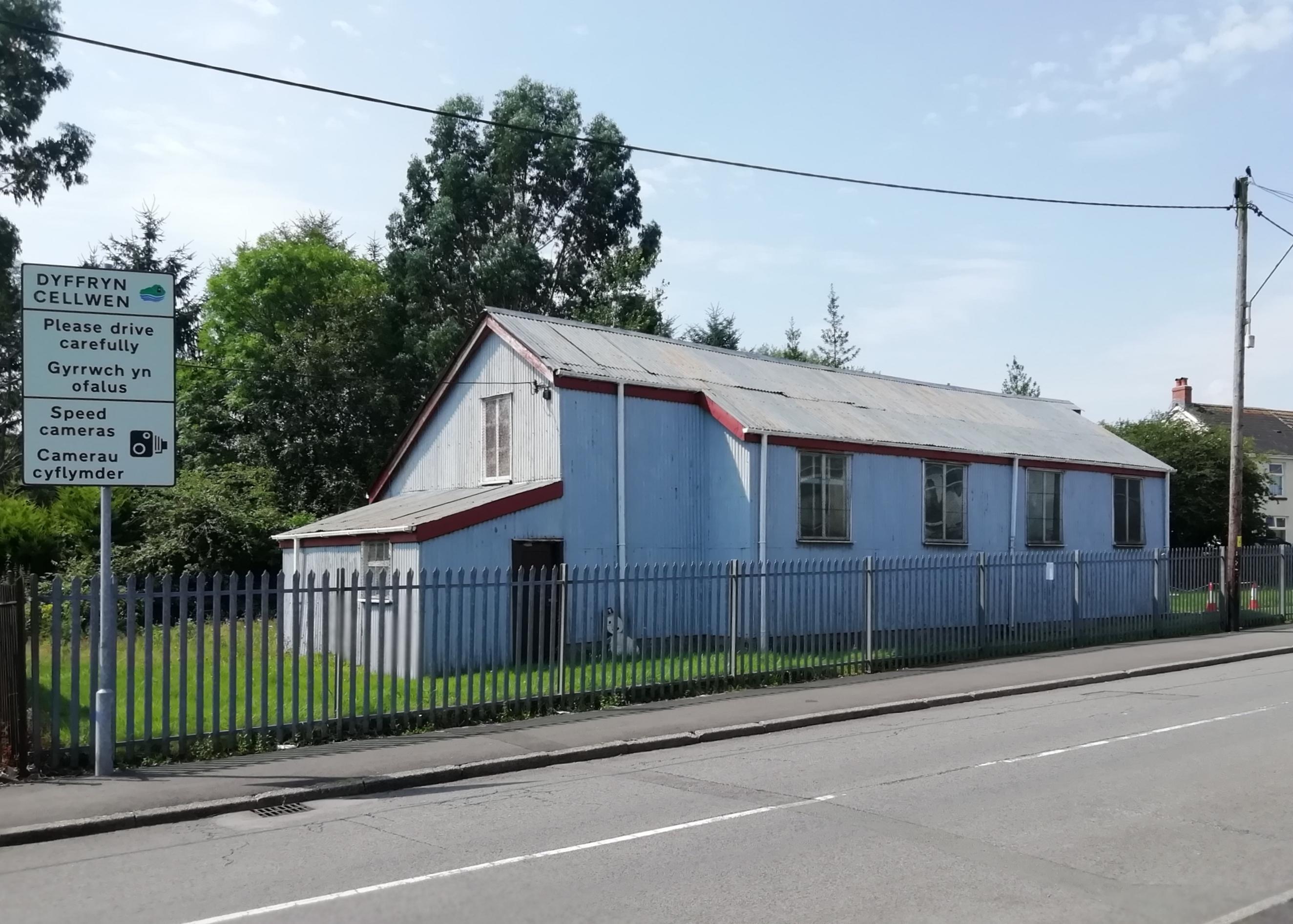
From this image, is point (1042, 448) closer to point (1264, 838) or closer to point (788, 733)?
point (788, 733)

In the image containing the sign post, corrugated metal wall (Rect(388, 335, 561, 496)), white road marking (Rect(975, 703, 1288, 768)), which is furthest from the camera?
corrugated metal wall (Rect(388, 335, 561, 496))

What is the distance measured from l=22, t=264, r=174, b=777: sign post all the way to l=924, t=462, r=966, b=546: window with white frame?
1668 centimetres

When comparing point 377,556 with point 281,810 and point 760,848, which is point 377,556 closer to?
point 281,810

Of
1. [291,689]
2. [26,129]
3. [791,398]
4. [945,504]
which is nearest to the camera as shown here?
[291,689]

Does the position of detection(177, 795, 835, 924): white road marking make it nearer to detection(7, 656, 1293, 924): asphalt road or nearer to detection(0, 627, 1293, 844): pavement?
detection(7, 656, 1293, 924): asphalt road

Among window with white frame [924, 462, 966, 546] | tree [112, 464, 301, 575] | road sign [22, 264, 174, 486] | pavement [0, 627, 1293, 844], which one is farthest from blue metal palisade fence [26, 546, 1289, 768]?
tree [112, 464, 301, 575]

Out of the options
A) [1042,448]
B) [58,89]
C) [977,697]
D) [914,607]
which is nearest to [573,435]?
[914,607]

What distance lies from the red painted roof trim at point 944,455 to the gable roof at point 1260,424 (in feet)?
121

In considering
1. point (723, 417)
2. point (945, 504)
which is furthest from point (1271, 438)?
point (723, 417)

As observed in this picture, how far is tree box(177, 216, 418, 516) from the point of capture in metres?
37.9

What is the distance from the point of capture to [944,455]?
24188 millimetres

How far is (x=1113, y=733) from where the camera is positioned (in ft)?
39.6

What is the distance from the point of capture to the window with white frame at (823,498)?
21484 millimetres

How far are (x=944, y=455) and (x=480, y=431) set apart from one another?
374 inches
